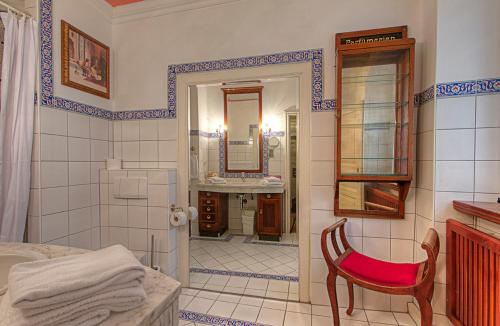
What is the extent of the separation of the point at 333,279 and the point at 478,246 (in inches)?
28.3

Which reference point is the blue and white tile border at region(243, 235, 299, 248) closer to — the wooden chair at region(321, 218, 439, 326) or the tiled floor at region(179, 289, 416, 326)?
the tiled floor at region(179, 289, 416, 326)

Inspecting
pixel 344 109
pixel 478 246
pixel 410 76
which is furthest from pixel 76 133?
pixel 478 246

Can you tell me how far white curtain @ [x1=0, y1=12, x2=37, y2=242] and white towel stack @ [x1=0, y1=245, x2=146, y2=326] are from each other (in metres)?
1.21

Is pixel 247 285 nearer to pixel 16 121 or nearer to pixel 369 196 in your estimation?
pixel 369 196

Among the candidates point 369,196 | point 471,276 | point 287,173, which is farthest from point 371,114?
point 287,173

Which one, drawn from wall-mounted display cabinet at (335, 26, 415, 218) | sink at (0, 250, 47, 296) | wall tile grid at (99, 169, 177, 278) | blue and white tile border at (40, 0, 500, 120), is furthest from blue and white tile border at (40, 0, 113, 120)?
wall-mounted display cabinet at (335, 26, 415, 218)

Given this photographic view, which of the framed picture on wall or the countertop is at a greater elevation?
the framed picture on wall

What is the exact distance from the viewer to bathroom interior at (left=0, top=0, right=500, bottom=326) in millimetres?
1297

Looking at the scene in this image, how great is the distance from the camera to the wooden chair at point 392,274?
1113 mm

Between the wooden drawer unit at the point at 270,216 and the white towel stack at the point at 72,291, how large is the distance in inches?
96.5

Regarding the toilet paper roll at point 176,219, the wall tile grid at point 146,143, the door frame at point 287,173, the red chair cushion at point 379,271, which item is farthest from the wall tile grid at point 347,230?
the door frame at point 287,173

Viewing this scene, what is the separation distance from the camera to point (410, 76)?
1.41m

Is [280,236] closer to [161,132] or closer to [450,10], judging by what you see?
[161,132]

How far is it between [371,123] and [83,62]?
7.28ft
